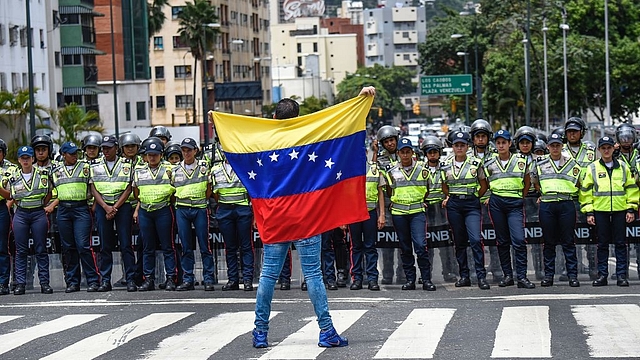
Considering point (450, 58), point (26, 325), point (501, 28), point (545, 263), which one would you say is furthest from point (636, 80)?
point (26, 325)

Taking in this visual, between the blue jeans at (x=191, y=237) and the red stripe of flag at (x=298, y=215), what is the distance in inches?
216

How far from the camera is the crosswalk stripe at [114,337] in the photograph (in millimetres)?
11047

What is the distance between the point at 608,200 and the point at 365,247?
3119 millimetres

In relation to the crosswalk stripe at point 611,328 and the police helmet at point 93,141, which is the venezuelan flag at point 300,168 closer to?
the crosswalk stripe at point 611,328

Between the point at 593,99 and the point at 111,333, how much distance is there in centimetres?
6871

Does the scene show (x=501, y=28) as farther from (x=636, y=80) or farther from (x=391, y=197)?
(x=391, y=197)

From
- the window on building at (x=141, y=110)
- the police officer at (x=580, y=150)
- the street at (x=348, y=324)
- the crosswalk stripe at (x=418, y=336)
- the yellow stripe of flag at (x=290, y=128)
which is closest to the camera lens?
the crosswalk stripe at (x=418, y=336)

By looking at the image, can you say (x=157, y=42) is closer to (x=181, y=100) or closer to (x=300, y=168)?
(x=181, y=100)

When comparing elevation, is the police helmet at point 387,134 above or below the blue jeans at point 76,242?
above

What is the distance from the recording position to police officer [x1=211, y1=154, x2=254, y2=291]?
650 inches

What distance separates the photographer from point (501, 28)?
282ft

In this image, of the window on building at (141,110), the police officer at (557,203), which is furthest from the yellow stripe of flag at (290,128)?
the window on building at (141,110)

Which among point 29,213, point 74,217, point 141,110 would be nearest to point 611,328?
point 74,217

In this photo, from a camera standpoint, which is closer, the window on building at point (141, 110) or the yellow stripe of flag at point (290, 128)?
the yellow stripe of flag at point (290, 128)
